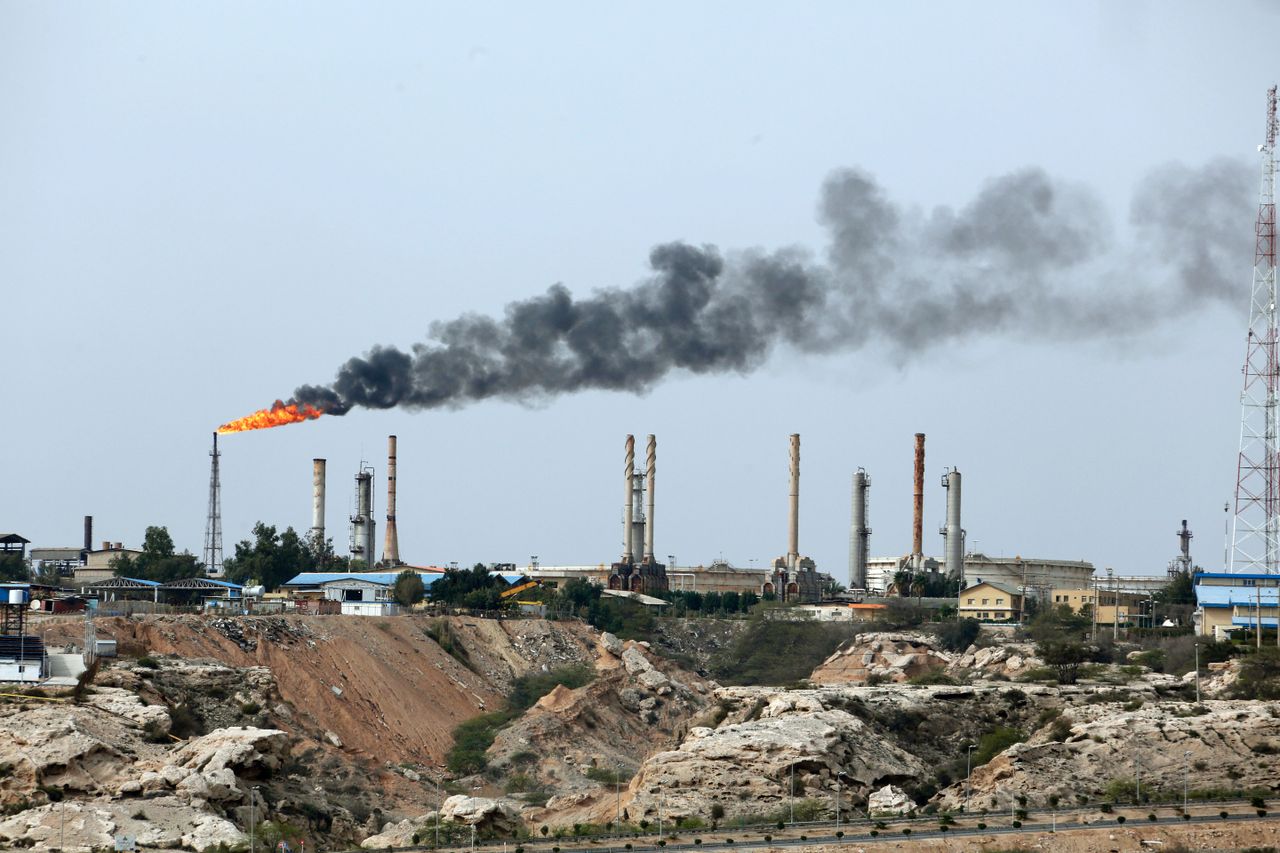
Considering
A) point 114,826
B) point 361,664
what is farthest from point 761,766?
point 361,664

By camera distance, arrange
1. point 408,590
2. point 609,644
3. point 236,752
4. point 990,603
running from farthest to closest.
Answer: point 990,603
point 408,590
point 609,644
point 236,752

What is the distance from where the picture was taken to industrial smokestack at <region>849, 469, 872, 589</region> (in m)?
170

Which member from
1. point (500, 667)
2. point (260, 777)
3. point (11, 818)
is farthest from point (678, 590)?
point (11, 818)

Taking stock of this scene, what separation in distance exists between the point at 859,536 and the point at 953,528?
320 inches

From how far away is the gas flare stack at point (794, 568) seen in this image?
16612 centimetres

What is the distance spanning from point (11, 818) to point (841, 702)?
40.0 metres

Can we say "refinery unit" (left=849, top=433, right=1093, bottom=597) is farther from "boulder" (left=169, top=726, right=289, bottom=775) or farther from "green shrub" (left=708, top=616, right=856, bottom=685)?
"boulder" (left=169, top=726, right=289, bottom=775)

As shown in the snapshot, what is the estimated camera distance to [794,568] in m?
170

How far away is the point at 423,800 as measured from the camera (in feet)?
299

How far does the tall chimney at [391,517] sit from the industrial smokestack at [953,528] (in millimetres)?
46982

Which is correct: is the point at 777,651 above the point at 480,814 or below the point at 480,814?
above

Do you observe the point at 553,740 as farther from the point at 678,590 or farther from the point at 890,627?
the point at 678,590

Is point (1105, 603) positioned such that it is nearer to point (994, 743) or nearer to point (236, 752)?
point (994, 743)

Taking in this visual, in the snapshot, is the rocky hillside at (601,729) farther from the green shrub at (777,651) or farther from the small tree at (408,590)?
the small tree at (408,590)
